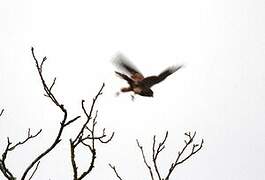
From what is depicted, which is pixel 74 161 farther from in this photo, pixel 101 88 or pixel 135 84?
pixel 135 84

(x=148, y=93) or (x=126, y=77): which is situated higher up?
(x=126, y=77)

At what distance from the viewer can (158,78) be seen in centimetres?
522

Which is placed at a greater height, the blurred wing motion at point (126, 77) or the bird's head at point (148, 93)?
the blurred wing motion at point (126, 77)

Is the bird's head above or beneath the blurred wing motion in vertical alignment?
beneath

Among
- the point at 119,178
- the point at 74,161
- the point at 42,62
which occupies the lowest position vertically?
the point at 119,178

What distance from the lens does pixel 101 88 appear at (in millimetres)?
4520

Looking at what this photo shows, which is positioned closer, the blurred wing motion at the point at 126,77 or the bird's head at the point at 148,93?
the blurred wing motion at the point at 126,77

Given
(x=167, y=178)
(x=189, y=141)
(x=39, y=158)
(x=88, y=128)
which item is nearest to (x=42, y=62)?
(x=39, y=158)

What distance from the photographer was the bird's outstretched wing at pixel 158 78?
5.11 meters

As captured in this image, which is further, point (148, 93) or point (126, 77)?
point (148, 93)

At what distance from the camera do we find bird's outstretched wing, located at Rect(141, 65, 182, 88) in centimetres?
511

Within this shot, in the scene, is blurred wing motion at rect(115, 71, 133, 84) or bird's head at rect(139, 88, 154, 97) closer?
blurred wing motion at rect(115, 71, 133, 84)

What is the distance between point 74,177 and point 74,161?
18 cm

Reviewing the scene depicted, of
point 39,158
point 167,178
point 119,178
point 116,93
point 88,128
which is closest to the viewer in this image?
point 39,158
